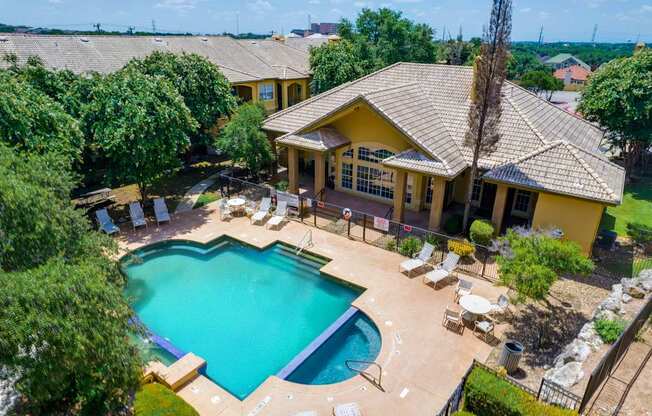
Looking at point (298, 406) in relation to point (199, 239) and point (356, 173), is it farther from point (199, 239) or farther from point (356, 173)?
point (356, 173)

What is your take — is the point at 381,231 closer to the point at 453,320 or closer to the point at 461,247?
the point at 461,247

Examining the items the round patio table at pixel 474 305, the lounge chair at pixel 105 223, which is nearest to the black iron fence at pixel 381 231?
the round patio table at pixel 474 305

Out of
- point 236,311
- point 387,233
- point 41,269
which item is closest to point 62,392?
point 41,269

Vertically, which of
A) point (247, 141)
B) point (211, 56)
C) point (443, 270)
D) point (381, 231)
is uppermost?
point (211, 56)

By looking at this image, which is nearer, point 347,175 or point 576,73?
point 347,175

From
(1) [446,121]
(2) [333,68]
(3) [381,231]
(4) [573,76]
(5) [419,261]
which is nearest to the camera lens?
(5) [419,261]

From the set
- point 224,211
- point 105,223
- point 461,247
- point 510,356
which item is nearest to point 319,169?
point 224,211
